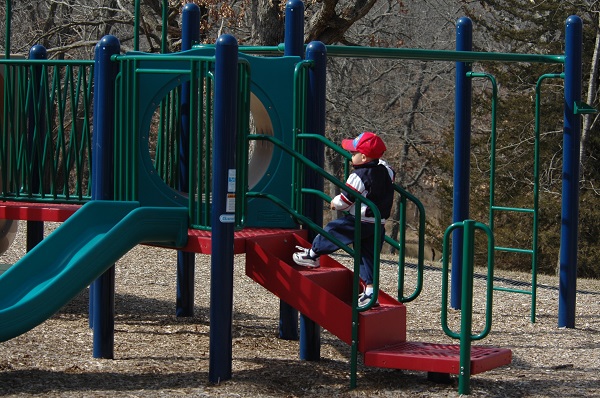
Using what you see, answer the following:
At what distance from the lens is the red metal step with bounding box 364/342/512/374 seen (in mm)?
5719

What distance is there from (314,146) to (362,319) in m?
1.35

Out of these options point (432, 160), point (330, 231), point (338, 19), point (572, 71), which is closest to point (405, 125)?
point (432, 160)

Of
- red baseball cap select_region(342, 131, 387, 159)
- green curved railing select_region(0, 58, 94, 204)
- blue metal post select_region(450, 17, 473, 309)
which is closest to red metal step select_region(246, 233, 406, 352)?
red baseball cap select_region(342, 131, 387, 159)

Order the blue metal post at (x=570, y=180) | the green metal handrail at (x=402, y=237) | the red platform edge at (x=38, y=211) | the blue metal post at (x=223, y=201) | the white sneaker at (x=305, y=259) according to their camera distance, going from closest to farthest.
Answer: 1. the blue metal post at (x=223, y=201)
2. the green metal handrail at (x=402, y=237)
3. the white sneaker at (x=305, y=259)
4. the red platform edge at (x=38, y=211)
5. the blue metal post at (x=570, y=180)

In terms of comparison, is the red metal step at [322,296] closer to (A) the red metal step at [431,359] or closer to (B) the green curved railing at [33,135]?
(A) the red metal step at [431,359]

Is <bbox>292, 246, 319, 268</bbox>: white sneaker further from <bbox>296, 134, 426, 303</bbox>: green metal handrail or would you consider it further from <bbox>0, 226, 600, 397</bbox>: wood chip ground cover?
<bbox>0, 226, 600, 397</bbox>: wood chip ground cover

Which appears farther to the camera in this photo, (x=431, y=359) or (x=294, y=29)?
(x=294, y=29)

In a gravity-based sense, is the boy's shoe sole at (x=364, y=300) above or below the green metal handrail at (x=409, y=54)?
below

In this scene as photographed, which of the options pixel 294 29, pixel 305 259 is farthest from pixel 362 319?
pixel 294 29

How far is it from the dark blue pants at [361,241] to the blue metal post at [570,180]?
2.74 m

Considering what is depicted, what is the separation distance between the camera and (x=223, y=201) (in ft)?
19.0

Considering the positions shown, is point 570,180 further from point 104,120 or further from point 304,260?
point 104,120

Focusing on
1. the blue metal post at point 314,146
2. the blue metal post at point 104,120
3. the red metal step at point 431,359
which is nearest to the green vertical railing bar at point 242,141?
the blue metal post at point 314,146

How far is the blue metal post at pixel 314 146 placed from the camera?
6645 mm
